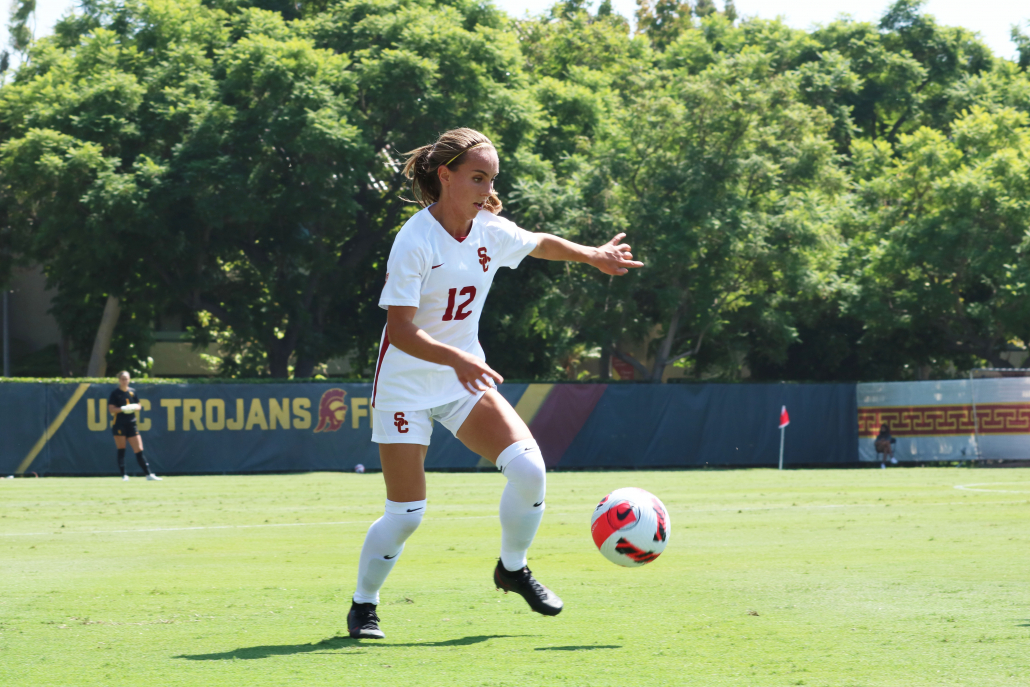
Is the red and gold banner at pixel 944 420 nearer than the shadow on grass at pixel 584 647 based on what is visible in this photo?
No

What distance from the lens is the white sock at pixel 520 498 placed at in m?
5.34

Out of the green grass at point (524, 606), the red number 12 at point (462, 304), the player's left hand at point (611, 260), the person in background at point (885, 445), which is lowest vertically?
the person in background at point (885, 445)

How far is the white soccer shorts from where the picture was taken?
526 centimetres

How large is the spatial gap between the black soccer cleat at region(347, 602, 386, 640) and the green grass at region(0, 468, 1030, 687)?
92mm

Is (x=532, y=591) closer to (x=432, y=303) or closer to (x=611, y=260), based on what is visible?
(x=432, y=303)

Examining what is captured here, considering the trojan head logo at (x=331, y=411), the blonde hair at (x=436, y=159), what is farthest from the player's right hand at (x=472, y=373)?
the trojan head logo at (x=331, y=411)

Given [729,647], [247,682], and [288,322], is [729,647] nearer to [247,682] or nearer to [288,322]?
[247,682]

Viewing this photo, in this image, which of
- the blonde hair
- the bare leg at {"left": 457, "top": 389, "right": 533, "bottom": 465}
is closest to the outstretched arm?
the blonde hair

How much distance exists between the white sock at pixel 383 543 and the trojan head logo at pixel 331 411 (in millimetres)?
23075

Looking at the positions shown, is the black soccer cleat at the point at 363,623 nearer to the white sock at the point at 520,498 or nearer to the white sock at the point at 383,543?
the white sock at the point at 383,543

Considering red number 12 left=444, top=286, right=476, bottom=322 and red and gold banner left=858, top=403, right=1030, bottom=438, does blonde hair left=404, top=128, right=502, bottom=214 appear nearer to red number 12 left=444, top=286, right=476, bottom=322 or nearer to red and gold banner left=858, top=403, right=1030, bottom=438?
red number 12 left=444, top=286, right=476, bottom=322

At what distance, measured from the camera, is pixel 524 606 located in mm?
6184

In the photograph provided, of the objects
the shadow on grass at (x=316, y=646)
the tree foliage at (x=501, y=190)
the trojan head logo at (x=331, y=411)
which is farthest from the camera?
the tree foliage at (x=501, y=190)

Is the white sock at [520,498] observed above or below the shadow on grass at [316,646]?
above
